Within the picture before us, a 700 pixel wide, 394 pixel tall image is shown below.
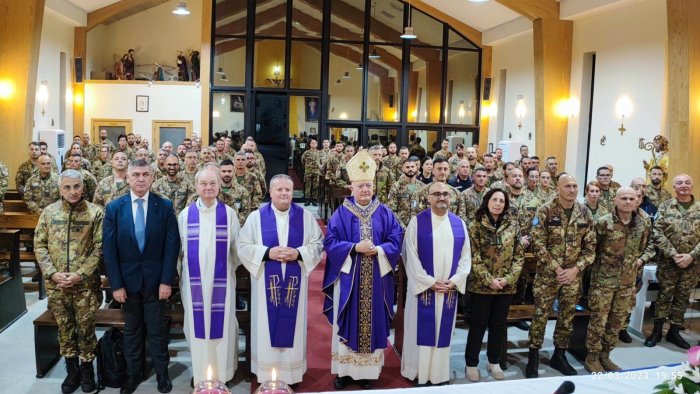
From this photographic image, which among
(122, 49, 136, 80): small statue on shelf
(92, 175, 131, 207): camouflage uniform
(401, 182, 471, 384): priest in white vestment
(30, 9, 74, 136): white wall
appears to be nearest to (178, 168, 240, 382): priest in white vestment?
(401, 182, 471, 384): priest in white vestment

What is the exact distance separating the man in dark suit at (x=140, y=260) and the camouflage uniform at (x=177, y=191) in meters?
1.95

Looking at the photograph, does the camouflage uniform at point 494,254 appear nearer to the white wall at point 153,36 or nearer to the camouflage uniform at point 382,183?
the camouflage uniform at point 382,183

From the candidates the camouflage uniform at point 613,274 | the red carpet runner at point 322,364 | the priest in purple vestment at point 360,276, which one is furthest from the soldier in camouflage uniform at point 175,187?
the camouflage uniform at point 613,274

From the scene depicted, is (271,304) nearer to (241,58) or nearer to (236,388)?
(236,388)

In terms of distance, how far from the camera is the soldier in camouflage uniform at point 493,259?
16.9ft

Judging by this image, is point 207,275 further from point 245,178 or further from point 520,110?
point 520,110

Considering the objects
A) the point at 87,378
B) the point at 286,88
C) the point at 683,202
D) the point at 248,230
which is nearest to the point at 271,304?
the point at 248,230

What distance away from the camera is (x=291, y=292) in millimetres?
4977

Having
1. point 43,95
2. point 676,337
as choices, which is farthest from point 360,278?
point 43,95

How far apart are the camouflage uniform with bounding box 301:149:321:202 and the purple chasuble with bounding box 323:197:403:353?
9.07 m

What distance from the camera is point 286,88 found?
53.5 ft

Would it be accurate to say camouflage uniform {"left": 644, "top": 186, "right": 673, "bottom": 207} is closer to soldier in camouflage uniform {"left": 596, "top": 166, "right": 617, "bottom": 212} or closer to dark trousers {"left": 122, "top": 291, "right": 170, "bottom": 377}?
soldier in camouflage uniform {"left": 596, "top": 166, "right": 617, "bottom": 212}

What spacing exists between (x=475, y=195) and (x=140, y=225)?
146 inches

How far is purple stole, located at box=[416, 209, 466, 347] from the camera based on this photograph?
5109 mm
